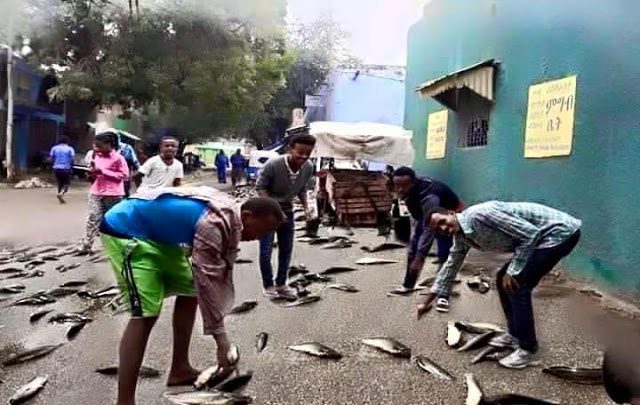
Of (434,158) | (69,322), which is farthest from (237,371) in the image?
(434,158)

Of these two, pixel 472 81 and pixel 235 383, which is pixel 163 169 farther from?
pixel 472 81

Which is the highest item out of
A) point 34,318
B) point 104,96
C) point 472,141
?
point 104,96

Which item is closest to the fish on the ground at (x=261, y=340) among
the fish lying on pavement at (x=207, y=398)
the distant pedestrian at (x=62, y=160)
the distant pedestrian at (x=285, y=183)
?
the fish lying on pavement at (x=207, y=398)

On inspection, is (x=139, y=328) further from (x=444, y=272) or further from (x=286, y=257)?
(x=286, y=257)

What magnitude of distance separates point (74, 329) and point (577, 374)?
3577 mm

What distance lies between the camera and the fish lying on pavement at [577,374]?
398 cm

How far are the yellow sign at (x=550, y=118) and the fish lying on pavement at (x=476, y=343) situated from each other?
314 cm

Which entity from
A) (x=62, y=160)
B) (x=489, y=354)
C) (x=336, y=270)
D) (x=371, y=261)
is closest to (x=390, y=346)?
(x=489, y=354)

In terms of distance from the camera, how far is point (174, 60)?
2230 cm

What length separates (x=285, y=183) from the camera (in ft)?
19.7

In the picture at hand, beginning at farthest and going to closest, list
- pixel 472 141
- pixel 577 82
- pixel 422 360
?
1. pixel 472 141
2. pixel 577 82
3. pixel 422 360

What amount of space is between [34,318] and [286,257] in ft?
7.16

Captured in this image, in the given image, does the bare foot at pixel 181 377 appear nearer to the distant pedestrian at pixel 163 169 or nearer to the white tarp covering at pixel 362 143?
the distant pedestrian at pixel 163 169

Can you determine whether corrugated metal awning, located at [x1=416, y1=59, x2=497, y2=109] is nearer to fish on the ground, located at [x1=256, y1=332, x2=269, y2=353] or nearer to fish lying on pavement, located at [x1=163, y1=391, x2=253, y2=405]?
fish on the ground, located at [x1=256, y1=332, x2=269, y2=353]
